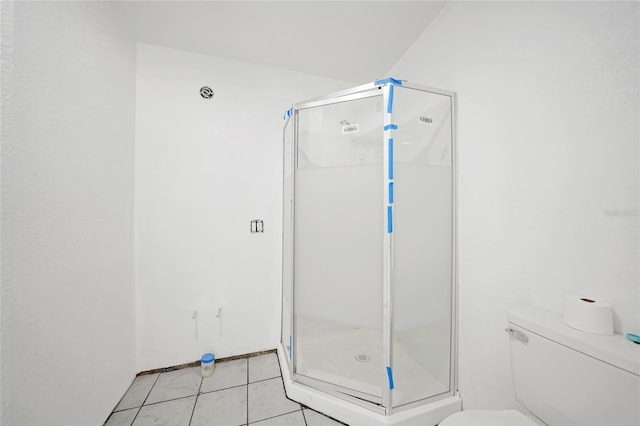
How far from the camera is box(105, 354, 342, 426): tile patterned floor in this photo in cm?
119

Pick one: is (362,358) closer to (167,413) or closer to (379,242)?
(379,242)

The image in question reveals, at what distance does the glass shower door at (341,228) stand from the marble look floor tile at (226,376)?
0.45 meters

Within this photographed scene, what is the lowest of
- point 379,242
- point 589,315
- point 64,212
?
point 589,315

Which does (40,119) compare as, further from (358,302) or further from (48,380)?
(358,302)

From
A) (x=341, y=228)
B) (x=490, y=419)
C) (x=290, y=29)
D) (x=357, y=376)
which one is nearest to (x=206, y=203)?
(x=341, y=228)

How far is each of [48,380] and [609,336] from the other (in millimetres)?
1955

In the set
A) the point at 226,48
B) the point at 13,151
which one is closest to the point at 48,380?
the point at 13,151

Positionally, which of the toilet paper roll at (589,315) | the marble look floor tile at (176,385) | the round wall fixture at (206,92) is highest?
the round wall fixture at (206,92)

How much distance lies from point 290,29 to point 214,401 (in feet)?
7.95

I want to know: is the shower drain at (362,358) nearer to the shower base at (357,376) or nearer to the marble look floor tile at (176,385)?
the shower base at (357,376)

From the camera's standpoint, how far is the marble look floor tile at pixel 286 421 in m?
1.17

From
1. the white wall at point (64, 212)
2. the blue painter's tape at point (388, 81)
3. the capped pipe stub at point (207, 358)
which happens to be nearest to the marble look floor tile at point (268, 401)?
the capped pipe stub at point (207, 358)

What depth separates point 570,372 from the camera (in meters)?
0.69

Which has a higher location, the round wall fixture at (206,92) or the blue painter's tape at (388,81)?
the round wall fixture at (206,92)
